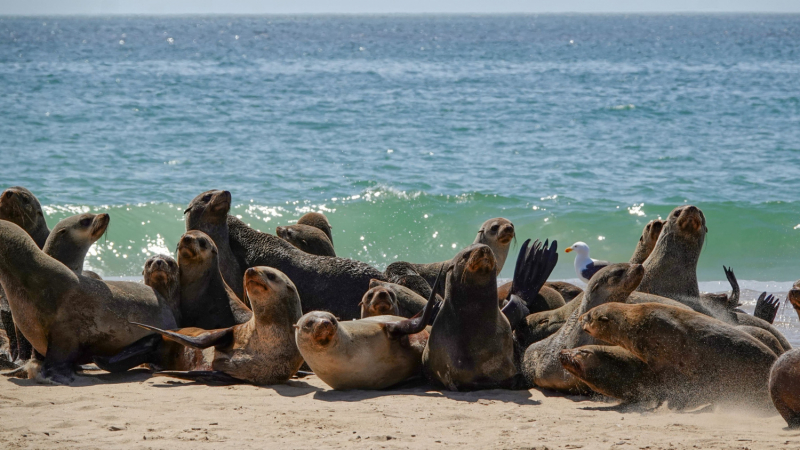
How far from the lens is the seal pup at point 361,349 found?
5.91 m

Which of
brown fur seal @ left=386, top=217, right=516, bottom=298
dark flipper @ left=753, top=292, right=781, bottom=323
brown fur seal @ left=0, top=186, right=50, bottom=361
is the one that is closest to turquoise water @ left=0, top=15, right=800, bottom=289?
brown fur seal @ left=386, top=217, right=516, bottom=298

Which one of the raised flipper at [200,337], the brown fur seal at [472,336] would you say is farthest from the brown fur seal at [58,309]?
the brown fur seal at [472,336]

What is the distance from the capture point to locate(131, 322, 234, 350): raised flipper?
20.6ft

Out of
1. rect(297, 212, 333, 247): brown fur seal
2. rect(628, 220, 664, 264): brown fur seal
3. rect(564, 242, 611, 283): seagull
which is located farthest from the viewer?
rect(297, 212, 333, 247): brown fur seal

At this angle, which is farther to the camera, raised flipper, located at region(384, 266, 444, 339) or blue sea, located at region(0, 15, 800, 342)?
blue sea, located at region(0, 15, 800, 342)

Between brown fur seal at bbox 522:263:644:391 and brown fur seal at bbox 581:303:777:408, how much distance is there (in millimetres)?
405

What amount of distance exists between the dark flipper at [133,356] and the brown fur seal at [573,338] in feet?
8.58

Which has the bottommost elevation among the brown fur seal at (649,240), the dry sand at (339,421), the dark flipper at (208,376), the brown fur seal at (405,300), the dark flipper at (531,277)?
the dark flipper at (208,376)

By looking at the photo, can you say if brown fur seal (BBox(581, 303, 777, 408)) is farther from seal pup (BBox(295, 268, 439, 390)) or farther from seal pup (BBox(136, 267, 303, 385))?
seal pup (BBox(136, 267, 303, 385))

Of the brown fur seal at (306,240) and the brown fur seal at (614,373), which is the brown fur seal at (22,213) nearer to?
the brown fur seal at (306,240)

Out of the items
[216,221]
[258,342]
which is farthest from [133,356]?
[216,221]

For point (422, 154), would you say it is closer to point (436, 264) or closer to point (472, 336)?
point (436, 264)

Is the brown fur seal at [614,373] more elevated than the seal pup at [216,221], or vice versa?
the seal pup at [216,221]

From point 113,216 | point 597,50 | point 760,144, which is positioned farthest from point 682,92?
point 597,50
